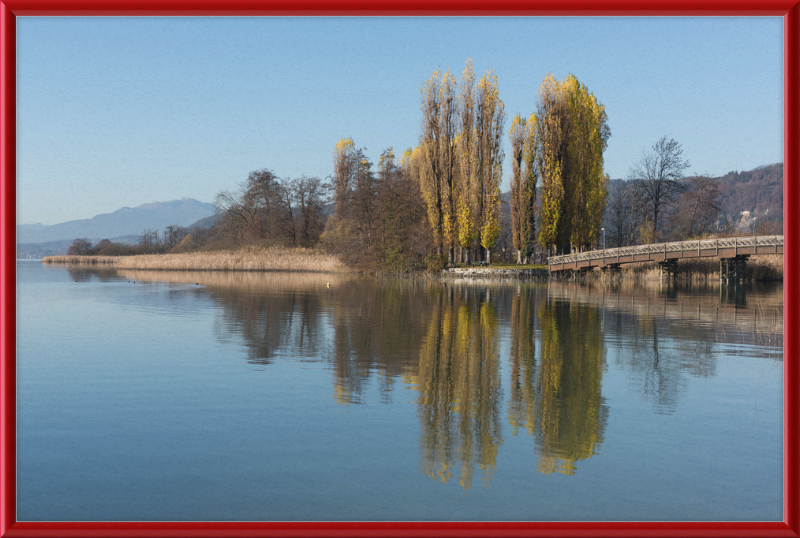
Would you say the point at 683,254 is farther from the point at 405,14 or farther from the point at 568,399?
the point at 405,14

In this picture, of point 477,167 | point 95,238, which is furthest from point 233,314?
point 95,238

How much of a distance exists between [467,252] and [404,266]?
4654 millimetres

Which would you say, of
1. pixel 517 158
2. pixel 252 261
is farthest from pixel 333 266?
pixel 517 158

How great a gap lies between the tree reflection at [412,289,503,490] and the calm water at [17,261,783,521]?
0.11 ft

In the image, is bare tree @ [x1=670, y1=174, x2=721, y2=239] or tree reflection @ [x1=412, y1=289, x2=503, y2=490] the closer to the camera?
tree reflection @ [x1=412, y1=289, x2=503, y2=490]

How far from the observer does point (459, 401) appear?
764 cm

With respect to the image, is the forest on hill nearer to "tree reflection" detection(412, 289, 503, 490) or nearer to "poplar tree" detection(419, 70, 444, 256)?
"poplar tree" detection(419, 70, 444, 256)

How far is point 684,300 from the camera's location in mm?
23141

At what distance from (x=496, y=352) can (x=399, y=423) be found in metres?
4.81

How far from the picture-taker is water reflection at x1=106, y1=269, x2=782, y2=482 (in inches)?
251

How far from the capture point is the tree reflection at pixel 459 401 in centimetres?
556

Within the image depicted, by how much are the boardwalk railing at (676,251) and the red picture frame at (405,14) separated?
3091 centimetres

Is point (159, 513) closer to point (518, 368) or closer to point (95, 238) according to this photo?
point (518, 368)

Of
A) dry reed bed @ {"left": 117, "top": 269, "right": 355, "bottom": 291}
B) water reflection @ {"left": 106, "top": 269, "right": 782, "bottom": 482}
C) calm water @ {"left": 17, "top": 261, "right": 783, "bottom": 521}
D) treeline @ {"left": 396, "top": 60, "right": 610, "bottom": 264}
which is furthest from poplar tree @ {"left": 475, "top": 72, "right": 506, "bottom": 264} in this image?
calm water @ {"left": 17, "top": 261, "right": 783, "bottom": 521}
